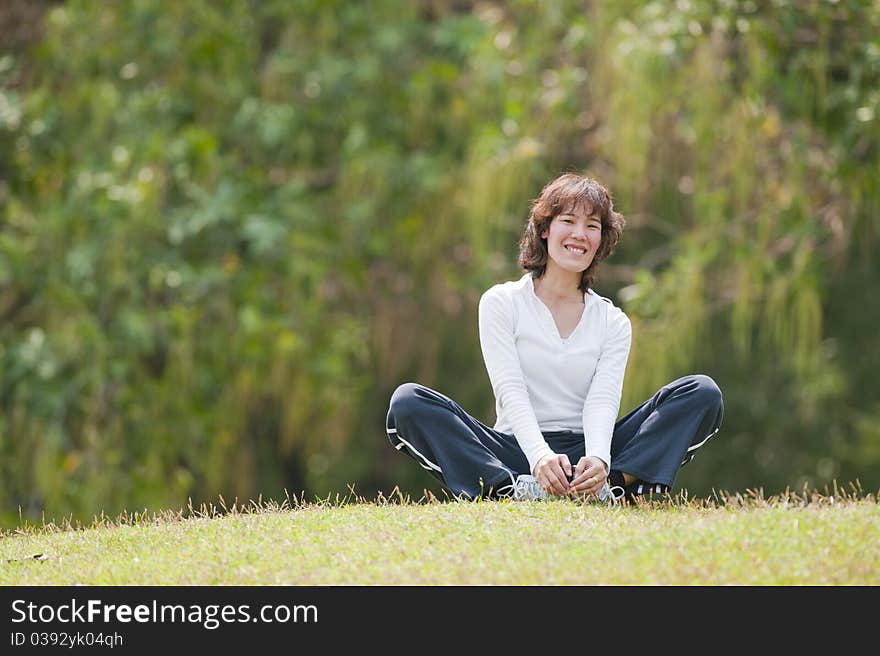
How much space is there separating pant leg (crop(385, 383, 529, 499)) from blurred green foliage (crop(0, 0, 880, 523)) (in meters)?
3.56

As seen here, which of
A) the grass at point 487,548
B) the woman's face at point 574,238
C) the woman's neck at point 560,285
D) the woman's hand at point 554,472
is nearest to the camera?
the grass at point 487,548

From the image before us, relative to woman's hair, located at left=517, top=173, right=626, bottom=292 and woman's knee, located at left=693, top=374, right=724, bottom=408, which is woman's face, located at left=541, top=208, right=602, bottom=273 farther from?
woman's knee, located at left=693, top=374, right=724, bottom=408

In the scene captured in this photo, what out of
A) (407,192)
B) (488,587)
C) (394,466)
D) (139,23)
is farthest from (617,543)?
(394,466)

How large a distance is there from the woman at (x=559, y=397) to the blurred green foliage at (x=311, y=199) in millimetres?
3121

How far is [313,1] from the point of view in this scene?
9.26 meters

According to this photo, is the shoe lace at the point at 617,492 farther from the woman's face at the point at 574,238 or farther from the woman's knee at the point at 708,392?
the woman's face at the point at 574,238

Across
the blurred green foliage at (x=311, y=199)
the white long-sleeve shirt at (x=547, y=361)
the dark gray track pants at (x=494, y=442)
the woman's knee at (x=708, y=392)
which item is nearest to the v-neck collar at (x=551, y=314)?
the white long-sleeve shirt at (x=547, y=361)

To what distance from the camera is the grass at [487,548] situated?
11.8 feet

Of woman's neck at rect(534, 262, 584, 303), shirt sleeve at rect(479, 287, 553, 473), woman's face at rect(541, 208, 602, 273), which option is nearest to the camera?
shirt sleeve at rect(479, 287, 553, 473)

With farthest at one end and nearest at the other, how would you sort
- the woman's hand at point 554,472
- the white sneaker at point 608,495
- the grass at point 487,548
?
the white sneaker at point 608,495 → the woman's hand at point 554,472 → the grass at point 487,548

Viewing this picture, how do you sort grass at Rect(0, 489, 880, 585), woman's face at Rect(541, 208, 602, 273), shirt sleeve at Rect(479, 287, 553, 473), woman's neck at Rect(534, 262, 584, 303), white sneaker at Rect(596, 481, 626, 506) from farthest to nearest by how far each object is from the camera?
1. woman's neck at Rect(534, 262, 584, 303)
2. woman's face at Rect(541, 208, 602, 273)
3. white sneaker at Rect(596, 481, 626, 506)
4. shirt sleeve at Rect(479, 287, 553, 473)
5. grass at Rect(0, 489, 880, 585)

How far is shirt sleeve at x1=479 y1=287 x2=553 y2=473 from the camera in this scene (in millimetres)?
4355

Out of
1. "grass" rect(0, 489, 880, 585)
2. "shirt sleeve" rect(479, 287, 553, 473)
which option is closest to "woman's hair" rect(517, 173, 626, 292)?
"shirt sleeve" rect(479, 287, 553, 473)
